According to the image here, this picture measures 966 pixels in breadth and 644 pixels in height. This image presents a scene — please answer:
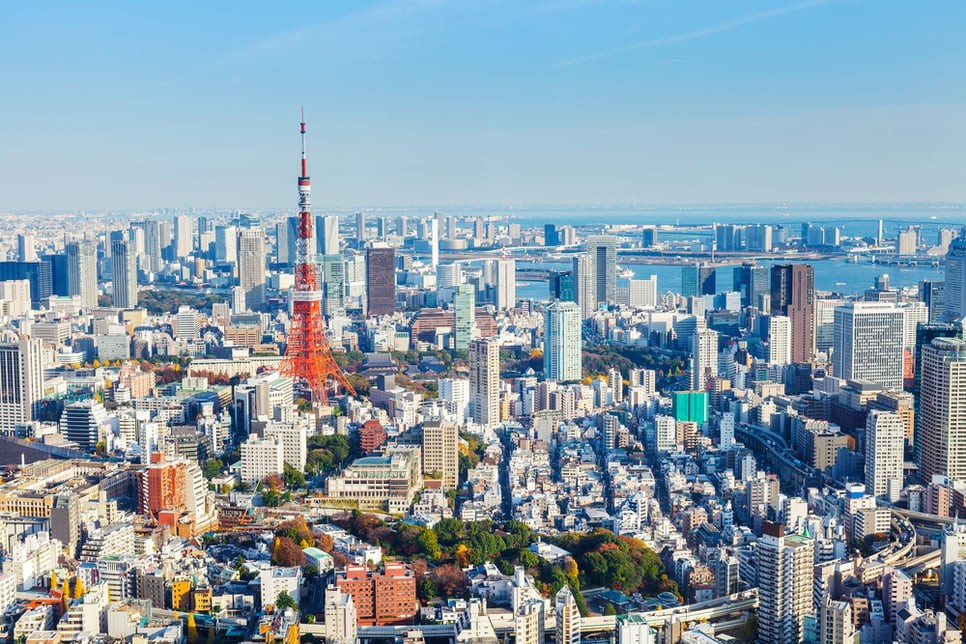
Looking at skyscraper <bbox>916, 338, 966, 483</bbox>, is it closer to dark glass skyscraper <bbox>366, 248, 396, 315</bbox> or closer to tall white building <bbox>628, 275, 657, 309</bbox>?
dark glass skyscraper <bbox>366, 248, 396, 315</bbox>

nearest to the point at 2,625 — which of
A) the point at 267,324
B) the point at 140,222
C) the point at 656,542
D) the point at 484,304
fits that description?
the point at 656,542

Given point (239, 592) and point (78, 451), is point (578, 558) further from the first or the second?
point (78, 451)

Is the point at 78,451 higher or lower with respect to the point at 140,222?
lower

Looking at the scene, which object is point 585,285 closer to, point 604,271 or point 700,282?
point 604,271

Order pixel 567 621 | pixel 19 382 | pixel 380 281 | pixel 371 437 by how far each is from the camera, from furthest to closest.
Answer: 1. pixel 380 281
2. pixel 19 382
3. pixel 371 437
4. pixel 567 621

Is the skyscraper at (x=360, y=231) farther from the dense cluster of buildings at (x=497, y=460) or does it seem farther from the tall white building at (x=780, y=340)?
the tall white building at (x=780, y=340)

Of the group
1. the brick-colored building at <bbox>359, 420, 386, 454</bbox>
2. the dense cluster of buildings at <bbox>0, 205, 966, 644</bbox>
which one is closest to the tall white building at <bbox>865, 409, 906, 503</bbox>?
the dense cluster of buildings at <bbox>0, 205, 966, 644</bbox>

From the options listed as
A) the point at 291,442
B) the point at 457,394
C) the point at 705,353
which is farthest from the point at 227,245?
the point at 291,442
